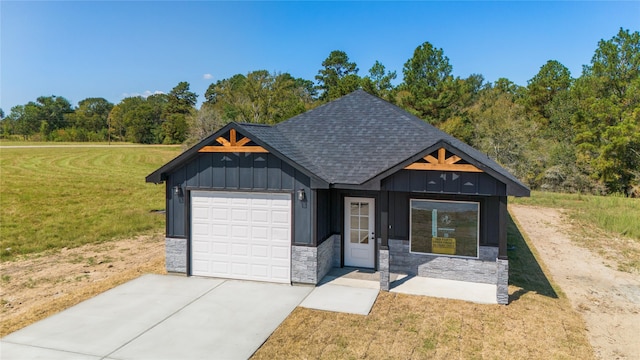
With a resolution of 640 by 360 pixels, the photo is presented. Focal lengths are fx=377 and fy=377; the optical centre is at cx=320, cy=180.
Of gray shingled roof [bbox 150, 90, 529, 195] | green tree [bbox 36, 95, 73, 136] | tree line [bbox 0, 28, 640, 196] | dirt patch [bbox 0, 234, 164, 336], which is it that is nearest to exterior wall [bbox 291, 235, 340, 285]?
gray shingled roof [bbox 150, 90, 529, 195]

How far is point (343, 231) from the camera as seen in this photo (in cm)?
1132

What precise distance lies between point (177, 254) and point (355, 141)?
6428 millimetres

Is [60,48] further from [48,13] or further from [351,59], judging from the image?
[351,59]

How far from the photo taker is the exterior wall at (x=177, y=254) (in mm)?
10648

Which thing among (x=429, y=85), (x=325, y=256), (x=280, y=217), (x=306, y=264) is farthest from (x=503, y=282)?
(x=429, y=85)

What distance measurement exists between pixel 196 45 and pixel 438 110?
81.6 feet

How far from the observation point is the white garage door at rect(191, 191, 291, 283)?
33.0ft

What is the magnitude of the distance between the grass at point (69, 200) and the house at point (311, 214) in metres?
7.40

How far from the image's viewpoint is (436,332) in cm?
735

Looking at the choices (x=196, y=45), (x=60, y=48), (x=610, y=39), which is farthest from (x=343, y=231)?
(x=610, y=39)

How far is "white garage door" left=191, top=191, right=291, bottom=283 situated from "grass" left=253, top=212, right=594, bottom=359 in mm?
2094

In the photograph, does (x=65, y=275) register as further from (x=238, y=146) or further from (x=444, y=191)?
(x=444, y=191)

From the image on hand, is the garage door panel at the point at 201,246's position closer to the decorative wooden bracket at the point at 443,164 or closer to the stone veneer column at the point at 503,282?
the decorative wooden bracket at the point at 443,164

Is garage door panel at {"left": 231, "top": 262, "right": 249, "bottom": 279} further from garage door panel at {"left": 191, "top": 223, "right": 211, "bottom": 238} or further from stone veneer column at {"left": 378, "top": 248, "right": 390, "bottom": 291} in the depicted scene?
stone veneer column at {"left": 378, "top": 248, "right": 390, "bottom": 291}
